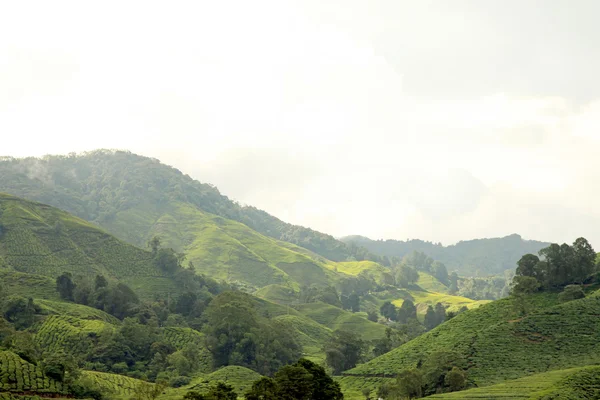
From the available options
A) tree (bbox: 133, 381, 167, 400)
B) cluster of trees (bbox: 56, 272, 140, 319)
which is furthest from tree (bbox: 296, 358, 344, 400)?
cluster of trees (bbox: 56, 272, 140, 319)

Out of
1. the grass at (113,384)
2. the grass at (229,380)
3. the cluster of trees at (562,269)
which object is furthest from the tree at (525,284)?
the grass at (113,384)

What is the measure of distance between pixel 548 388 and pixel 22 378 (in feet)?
254

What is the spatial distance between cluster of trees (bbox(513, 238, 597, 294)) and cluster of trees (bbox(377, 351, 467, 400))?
36692 millimetres

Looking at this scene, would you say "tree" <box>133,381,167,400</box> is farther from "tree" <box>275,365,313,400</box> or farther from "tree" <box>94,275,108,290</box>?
"tree" <box>94,275,108,290</box>

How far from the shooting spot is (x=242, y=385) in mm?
122562

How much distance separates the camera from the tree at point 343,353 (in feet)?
489

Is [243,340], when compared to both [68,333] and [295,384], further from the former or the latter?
[295,384]

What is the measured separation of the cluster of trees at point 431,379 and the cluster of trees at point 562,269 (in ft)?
120

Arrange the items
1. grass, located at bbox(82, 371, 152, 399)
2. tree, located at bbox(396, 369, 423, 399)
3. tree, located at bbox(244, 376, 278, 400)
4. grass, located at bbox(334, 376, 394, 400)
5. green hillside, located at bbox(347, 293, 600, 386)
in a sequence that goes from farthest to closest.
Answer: grass, located at bbox(334, 376, 394, 400) → grass, located at bbox(82, 371, 152, 399) → green hillside, located at bbox(347, 293, 600, 386) → tree, located at bbox(396, 369, 423, 399) → tree, located at bbox(244, 376, 278, 400)

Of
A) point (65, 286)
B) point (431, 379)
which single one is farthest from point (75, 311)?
point (431, 379)

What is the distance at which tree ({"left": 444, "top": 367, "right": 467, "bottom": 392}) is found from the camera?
97.0 meters

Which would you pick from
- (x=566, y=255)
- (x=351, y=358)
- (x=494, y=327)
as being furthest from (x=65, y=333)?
(x=566, y=255)

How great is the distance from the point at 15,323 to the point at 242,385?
62.1 metres

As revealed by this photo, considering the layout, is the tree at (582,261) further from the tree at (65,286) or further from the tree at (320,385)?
the tree at (65,286)
